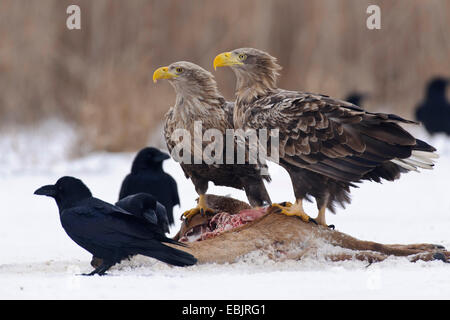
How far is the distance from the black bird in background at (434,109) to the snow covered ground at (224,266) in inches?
57.8

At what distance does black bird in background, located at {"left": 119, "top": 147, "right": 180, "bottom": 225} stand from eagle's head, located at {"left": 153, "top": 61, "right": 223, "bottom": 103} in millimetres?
966

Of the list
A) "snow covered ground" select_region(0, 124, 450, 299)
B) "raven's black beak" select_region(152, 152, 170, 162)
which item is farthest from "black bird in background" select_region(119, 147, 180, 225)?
"snow covered ground" select_region(0, 124, 450, 299)

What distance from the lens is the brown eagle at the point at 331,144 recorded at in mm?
4699

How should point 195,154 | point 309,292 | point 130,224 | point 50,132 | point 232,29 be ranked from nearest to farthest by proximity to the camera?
point 309,292 < point 130,224 < point 195,154 < point 232,29 < point 50,132

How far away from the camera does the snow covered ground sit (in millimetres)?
3838

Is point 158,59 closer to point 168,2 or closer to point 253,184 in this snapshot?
point 168,2

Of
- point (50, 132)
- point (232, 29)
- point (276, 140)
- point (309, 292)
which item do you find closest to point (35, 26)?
point (50, 132)

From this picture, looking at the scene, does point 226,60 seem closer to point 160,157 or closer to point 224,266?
point 160,157

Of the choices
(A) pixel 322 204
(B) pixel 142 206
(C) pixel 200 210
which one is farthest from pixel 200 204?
(A) pixel 322 204

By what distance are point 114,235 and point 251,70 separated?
1.53 m

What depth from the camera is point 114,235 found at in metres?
4.36

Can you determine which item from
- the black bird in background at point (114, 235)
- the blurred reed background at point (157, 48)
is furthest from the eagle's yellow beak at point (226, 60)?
the blurred reed background at point (157, 48)

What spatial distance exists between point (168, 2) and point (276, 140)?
7.21 meters

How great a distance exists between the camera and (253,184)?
532cm
